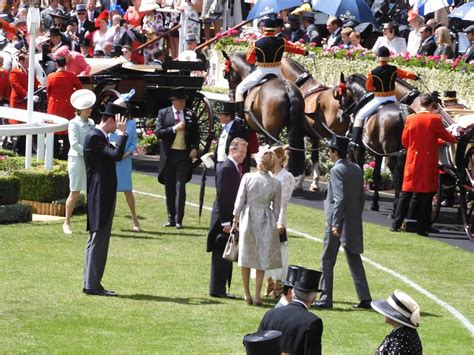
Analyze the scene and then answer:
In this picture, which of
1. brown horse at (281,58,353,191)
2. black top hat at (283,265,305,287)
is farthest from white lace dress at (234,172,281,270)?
brown horse at (281,58,353,191)

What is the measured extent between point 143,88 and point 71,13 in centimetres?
1026

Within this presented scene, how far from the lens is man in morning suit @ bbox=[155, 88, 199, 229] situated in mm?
21000

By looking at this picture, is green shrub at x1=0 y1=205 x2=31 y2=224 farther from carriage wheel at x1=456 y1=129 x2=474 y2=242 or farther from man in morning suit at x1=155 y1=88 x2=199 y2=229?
carriage wheel at x1=456 y1=129 x2=474 y2=242

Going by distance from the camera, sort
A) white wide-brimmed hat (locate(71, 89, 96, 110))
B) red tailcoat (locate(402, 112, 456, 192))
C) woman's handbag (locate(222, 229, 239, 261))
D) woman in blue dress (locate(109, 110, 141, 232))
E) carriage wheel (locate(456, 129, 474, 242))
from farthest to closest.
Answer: red tailcoat (locate(402, 112, 456, 192)), carriage wheel (locate(456, 129, 474, 242)), woman in blue dress (locate(109, 110, 141, 232)), white wide-brimmed hat (locate(71, 89, 96, 110)), woman's handbag (locate(222, 229, 239, 261))

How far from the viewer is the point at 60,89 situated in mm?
24828

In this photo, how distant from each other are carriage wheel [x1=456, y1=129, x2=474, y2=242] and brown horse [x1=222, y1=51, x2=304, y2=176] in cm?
372

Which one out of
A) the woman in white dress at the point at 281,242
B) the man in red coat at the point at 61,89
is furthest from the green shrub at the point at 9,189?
the woman in white dress at the point at 281,242

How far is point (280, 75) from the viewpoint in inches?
990

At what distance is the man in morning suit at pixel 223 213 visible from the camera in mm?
15898

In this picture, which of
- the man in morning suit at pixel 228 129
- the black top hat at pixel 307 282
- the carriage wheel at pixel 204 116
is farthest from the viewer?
the carriage wheel at pixel 204 116

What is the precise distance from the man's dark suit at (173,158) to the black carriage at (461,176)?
3.63m

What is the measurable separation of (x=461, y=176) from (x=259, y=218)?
20.5 ft

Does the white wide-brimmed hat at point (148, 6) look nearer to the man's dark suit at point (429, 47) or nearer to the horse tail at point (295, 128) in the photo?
the man's dark suit at point (429, 47)

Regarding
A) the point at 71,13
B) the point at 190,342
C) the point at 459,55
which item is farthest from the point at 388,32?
the point at 190,342
